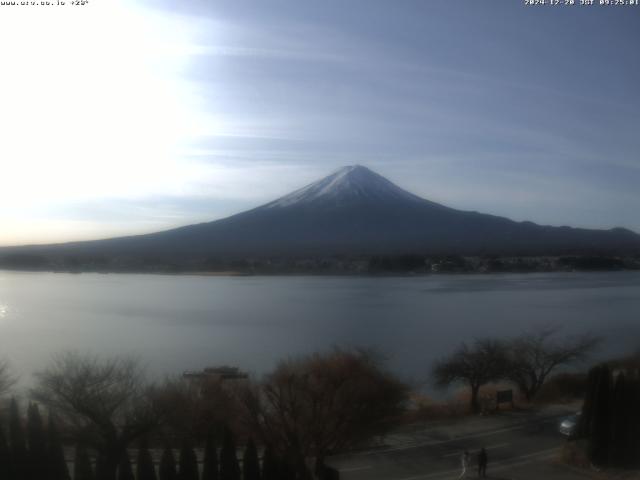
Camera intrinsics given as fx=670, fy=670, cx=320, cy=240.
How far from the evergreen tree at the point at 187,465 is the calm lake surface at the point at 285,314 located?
2.98 m

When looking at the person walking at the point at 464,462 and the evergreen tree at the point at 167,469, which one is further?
the person walking at the point at 464,462

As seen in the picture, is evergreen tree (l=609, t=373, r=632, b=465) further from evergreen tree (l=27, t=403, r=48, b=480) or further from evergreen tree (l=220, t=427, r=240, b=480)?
evergreen tree (l=27, t=403, r=48, b=480)

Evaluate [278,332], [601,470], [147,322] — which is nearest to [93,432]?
[601,470]

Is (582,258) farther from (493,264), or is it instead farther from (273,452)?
(273,452)

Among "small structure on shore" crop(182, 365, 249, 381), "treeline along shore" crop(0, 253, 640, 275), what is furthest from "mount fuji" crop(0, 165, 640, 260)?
"small structure on shore" crop(182, 365, 249, 381)

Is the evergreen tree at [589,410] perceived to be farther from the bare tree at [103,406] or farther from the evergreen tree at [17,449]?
the evergreen tree at [17,449]

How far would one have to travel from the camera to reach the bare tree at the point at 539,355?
6.17 metres

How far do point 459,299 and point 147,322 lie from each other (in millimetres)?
6433

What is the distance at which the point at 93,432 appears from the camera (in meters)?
3.70

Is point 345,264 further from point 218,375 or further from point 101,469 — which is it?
point 101,469

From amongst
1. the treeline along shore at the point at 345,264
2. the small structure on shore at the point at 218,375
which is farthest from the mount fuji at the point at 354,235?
the small structure on shore at the point at 218,375

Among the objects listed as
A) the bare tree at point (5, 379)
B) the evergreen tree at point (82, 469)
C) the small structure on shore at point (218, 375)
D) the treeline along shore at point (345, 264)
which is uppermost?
the treeline along shore at point (345, 264)

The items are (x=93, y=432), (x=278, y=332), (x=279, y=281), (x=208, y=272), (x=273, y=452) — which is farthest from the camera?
(x=279, y=281)

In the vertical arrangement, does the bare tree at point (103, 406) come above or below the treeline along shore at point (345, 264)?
below
